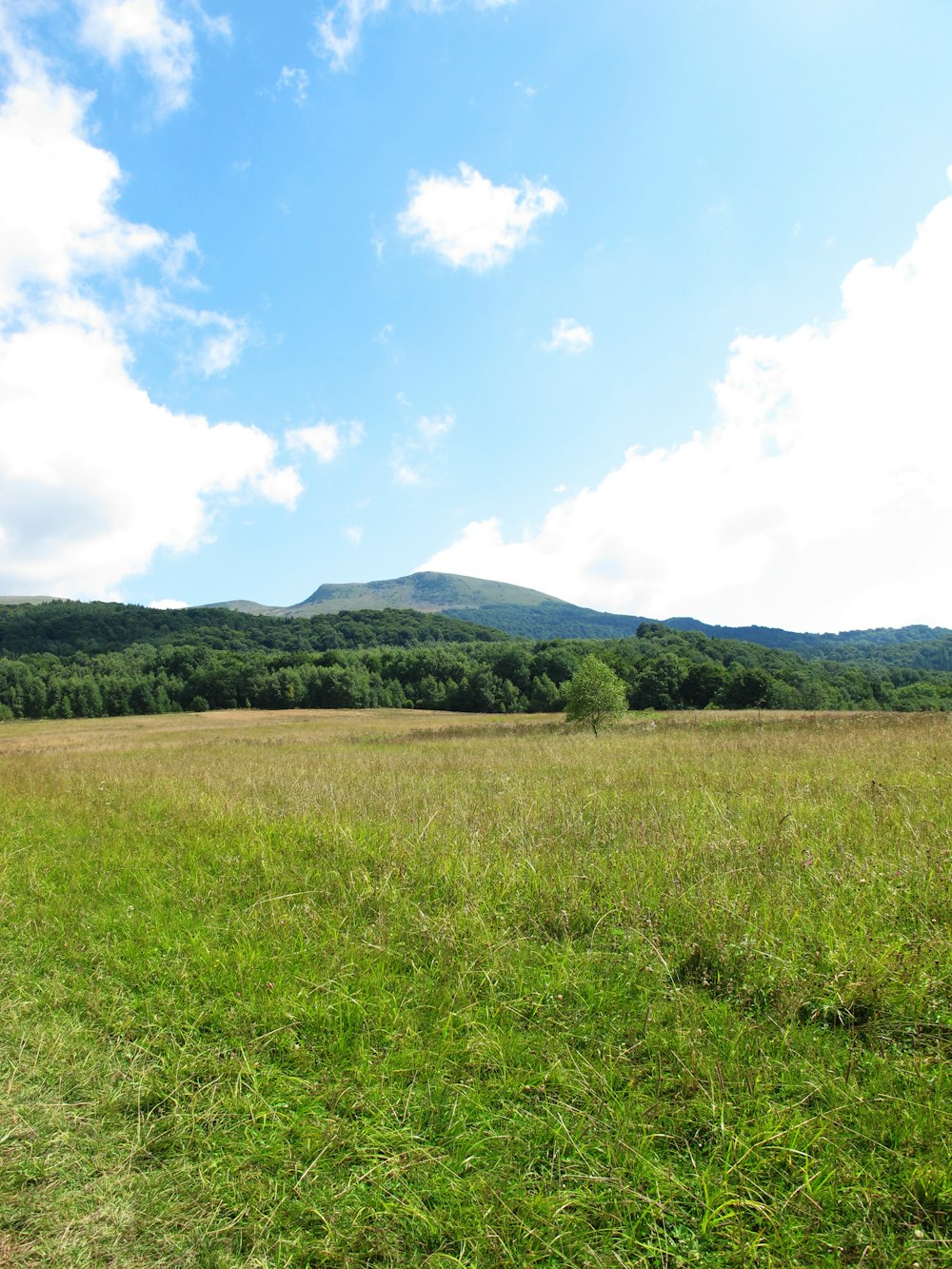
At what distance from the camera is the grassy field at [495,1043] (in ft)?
7.25

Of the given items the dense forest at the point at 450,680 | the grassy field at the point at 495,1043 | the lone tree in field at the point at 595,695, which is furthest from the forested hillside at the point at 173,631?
the grassy field at the point at 495,1043

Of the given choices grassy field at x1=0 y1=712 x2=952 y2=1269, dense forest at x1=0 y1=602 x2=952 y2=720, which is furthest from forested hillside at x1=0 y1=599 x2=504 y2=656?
grassy field at x1=0 y1=712 x2=952 y2=1269

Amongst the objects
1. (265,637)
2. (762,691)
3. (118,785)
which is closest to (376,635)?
(265,637)

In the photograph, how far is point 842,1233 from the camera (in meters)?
2.07

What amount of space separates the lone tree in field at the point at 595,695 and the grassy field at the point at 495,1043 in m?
25.5

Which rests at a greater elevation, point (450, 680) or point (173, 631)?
point (173, 631)

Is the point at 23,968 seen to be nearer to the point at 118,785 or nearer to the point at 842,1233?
the point at 842,1233

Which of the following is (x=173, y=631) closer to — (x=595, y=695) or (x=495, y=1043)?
(x=595, y=695)

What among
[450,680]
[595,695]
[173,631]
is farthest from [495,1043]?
[173,631]

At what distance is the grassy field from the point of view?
2.21 meters

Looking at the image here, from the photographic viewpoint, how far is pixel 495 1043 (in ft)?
10.3

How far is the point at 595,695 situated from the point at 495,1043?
29.5 meters

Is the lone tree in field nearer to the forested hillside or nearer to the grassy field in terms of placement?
the grassy field

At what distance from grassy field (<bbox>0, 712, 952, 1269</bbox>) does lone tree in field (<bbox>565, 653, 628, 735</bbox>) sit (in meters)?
25.5
